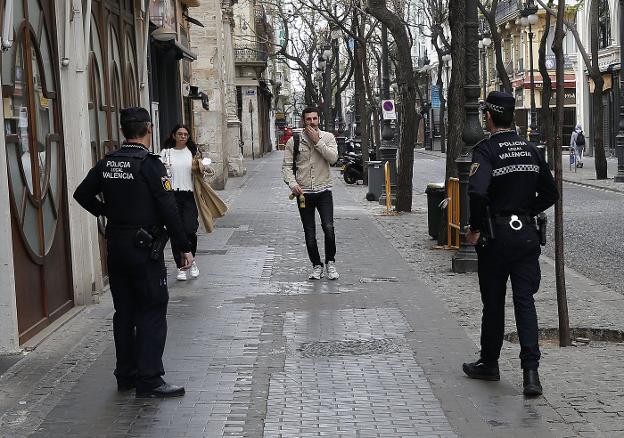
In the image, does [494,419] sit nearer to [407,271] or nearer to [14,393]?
[14,393]

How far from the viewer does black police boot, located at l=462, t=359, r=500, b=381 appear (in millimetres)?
7523

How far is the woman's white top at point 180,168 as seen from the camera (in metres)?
12.8

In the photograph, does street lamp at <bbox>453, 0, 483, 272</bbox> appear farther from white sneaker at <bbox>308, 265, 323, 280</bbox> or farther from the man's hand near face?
the man's hand near face

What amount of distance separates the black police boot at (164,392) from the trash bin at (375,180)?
1990 cm

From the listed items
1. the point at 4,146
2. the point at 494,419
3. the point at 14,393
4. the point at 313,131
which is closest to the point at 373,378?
the point at 494,419

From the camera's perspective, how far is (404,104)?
75.3 ft

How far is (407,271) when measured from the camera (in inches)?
530

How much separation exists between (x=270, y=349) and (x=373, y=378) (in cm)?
131

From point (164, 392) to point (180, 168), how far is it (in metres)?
5.91

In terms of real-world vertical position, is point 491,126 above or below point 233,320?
above

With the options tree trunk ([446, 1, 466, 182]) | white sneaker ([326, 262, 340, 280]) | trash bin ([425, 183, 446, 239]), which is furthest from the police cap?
trash bin ([425, 183, 446, 239])

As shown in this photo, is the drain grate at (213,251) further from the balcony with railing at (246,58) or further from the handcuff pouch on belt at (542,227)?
the balcony with railing at (246,58)

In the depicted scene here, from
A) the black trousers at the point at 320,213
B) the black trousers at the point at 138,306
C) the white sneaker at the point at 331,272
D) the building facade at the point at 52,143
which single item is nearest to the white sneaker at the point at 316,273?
the white sneaker at the point at 331,272

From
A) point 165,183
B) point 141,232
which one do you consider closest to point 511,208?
point 165,183
